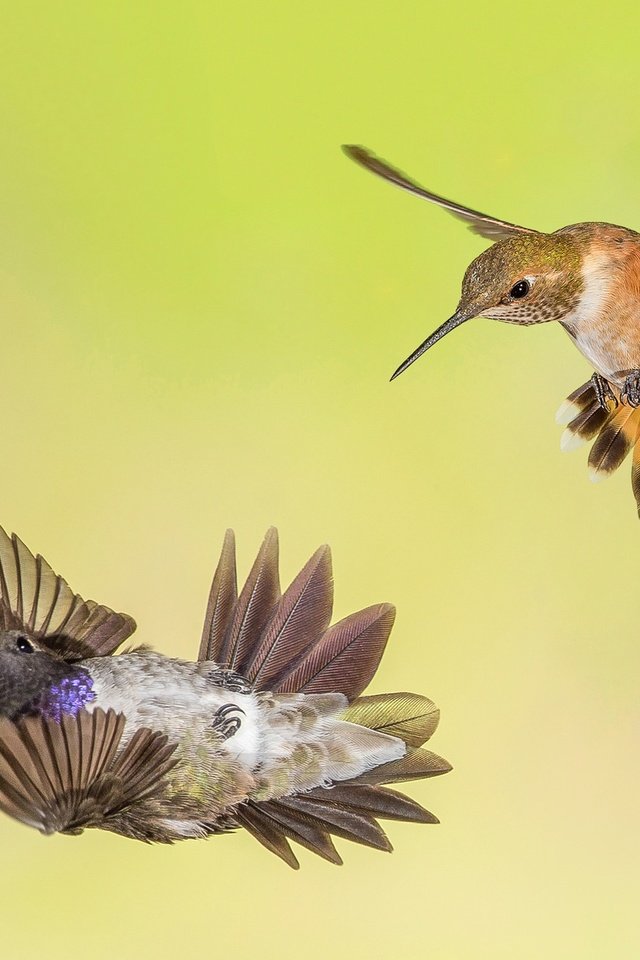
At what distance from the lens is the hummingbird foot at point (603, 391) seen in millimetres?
746

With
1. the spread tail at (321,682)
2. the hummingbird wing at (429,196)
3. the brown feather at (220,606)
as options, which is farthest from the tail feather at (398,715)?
the hummingbird wing at (429,196)

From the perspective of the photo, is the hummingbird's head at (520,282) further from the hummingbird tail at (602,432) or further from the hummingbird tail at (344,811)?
the hummingbird tail at (344,811)

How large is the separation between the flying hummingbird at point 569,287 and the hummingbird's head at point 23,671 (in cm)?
28

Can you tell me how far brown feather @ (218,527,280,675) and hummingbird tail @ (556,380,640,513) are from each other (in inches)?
10.1

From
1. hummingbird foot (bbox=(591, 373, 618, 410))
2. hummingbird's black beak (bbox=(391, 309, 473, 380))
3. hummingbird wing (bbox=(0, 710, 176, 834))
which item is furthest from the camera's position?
hummingbird foot (bbox=(591, 373, 618, 410))

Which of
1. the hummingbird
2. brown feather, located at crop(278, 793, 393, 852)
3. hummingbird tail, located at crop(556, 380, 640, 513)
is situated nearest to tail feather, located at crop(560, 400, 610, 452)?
hummingbird tail, located at crop(556, 380, 640, 513)

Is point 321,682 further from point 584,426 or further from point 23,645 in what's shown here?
point 584,426

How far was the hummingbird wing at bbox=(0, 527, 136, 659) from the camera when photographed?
0.67 metres

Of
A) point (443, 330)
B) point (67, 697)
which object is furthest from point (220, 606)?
point (443, 330)

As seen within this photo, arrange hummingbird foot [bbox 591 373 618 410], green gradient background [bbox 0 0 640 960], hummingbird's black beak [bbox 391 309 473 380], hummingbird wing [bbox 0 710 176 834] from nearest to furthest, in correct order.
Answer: hummingbird wing [bbox 0 710 176 834]
hummingbird's black beak [bbox 391 309 473 380]
hummingbird foot [bbox 591 373 618 410]
green gradient background [bbox 0 0 640 960]

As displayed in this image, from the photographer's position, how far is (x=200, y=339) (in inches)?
37.3

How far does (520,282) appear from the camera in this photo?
0.62 meters

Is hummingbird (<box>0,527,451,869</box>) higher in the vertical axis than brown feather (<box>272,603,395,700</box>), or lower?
lower

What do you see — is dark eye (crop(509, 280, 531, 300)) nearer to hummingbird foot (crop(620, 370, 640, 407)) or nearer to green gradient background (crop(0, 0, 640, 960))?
hummingbird foot (crop(620, 370, 640, 407))
